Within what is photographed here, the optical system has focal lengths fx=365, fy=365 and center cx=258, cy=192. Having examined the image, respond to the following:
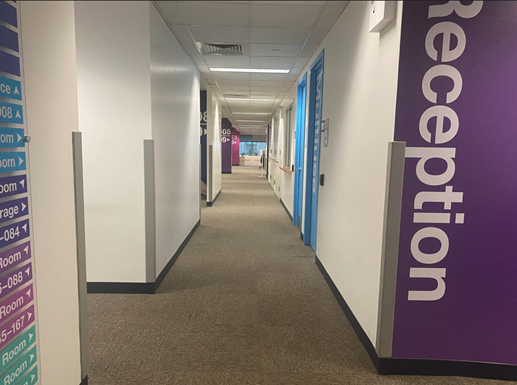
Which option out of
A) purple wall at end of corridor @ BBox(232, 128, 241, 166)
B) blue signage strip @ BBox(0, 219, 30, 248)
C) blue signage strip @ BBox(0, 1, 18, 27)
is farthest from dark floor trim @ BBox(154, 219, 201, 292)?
purple wall at end of corridor @ BBox(232, 128, 241, 166)

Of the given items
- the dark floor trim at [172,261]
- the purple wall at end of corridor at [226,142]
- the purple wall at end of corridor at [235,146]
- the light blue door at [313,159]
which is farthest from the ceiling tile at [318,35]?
the purple wall at end of corridor at [235,146]

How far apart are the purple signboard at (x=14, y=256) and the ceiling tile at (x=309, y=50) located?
3.12 meters

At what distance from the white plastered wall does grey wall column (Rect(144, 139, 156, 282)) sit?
143cm

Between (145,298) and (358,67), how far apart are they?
2249 millimetres

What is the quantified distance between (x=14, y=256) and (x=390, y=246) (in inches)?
62.2

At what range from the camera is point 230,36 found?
3.27 m

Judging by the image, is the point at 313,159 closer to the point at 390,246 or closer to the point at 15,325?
the point at 390,246

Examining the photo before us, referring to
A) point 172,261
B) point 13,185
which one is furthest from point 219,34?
point 13,185

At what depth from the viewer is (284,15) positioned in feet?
8.93

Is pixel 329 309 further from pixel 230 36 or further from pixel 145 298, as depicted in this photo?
pixel 230 36

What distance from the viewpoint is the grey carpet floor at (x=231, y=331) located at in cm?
187

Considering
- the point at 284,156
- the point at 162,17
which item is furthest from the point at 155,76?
the point at 284,156

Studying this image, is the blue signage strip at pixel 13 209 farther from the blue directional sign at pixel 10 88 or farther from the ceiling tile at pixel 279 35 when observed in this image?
the ceiling tile at pixel 279 35

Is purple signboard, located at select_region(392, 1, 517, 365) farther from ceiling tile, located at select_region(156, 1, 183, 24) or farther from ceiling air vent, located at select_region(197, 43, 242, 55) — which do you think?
ceiling air vent, located at select_region(197, 43, 242, 55)
